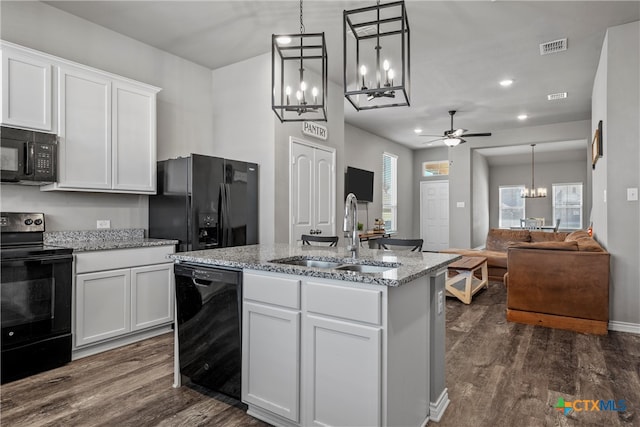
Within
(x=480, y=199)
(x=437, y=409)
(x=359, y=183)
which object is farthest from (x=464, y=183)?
(x=437, y=409)

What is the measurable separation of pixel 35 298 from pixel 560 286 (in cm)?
450

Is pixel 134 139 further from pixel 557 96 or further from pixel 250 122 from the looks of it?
pixel 557 96

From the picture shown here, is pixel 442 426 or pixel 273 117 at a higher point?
pixel 273 117

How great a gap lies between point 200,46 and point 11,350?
3.27 meters

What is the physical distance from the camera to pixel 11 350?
8.28 ft

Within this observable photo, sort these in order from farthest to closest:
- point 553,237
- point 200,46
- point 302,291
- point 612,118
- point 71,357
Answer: point 553,237 < point 200,46 < point 612,118 < point 71,357 < point 302,291

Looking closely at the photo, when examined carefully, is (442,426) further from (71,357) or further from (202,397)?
(71,357)

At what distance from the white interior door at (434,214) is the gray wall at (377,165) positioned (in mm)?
335

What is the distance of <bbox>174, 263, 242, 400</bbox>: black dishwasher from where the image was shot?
213 cm

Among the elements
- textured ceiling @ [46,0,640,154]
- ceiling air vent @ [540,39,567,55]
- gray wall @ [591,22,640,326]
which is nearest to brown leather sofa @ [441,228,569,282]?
gray wall @ [591,22,640,326]

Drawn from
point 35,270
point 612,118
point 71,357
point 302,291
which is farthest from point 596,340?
point 35,270

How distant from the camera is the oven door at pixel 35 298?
99.7 inches

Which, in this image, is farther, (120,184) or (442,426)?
(120,184)

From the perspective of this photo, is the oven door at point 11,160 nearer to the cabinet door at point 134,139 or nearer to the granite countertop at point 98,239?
the granite countertop at point 98,239
